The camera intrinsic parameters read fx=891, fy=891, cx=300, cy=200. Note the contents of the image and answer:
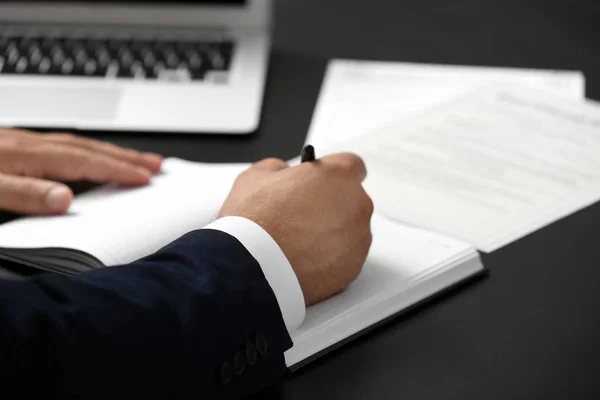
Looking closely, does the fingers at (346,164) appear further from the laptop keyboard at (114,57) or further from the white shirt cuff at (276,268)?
the laptop keyboard at (114,57)

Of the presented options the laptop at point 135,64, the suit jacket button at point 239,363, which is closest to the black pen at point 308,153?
the suit jacket button at point 239,363

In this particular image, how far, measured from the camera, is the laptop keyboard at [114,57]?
1.25 m

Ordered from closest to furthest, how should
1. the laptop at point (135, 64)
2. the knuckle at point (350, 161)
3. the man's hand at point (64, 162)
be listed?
the knuckle at point (350, 161), the man's hand at point (64, 162), the laptop at point (135, 64)

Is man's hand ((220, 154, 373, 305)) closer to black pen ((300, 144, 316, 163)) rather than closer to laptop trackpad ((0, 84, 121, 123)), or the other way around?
Answer: black pen ((300, 144, 316, 163))

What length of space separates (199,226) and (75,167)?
0.67ft

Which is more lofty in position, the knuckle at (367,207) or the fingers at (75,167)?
the knuckle at (367,207)

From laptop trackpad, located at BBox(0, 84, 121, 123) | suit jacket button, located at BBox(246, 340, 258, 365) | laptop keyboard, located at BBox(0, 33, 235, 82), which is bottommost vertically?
laptop trackpad, located at BBox(0, 84, 121, 123)

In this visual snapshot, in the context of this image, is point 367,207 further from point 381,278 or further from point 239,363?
point 239,363

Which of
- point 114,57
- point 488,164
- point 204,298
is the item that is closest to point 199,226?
point 204,298

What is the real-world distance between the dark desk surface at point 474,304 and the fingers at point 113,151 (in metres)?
0.12

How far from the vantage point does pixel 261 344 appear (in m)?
0.70

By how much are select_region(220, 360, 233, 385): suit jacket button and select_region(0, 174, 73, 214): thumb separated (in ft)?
0.98

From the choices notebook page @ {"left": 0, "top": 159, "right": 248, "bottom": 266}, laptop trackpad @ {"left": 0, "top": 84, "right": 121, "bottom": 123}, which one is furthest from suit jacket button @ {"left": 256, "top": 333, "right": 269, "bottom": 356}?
laptop trackpad @ {"left": 0, "top": 84, "right": 121, "bottom": 123}

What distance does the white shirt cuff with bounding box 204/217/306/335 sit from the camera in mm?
723
